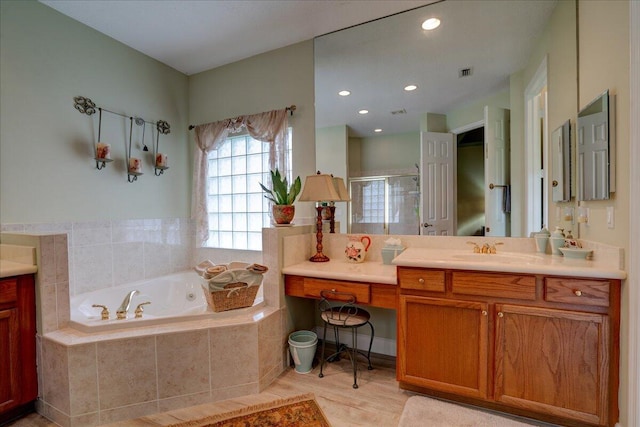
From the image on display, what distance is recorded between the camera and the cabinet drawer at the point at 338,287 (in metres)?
2.00

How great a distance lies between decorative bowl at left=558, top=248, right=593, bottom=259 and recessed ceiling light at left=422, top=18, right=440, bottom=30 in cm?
181

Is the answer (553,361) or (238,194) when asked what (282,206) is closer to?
(238,194)

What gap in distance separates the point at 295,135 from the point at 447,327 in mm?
2053

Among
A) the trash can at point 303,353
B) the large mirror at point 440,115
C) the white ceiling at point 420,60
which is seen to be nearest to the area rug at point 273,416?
the trash can at point 303,353

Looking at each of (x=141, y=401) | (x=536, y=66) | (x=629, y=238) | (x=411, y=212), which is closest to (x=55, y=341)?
(x=141, y=401)

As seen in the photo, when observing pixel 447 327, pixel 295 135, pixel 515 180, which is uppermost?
pixel 295 135

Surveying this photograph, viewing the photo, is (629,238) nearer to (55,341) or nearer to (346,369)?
(346,369)

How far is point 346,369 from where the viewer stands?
2.28m

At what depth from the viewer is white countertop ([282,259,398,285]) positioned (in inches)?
77.1

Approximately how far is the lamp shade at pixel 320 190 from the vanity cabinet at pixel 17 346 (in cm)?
181

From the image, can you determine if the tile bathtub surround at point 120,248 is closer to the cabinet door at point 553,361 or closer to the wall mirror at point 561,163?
the cabinet door at point 553,361

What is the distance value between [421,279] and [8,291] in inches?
93.8

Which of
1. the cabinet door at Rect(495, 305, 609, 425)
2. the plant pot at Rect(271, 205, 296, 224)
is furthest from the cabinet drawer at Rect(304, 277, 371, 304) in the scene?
the cabinet door at Rect(495, 305, 609, 425)

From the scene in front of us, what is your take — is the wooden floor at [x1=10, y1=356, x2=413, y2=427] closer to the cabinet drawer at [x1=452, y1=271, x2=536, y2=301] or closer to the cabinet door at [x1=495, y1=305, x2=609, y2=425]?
the cabinet door at [x1=495, y1=305, x2=609, y2=425]
